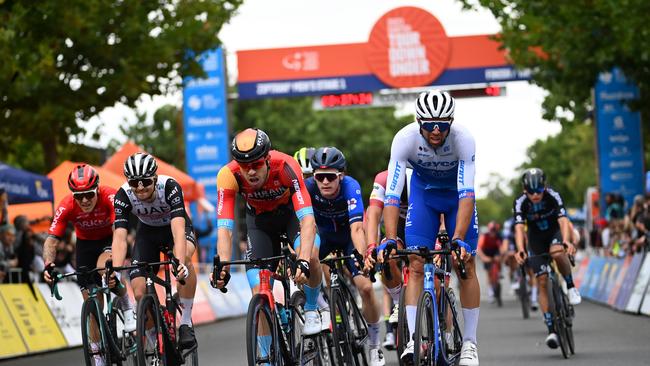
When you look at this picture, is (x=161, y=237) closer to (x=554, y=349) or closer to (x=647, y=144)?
(x=554, y=349)

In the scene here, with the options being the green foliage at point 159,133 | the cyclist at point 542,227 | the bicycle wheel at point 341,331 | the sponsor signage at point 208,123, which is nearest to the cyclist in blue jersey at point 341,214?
the bicycle wheel at point 341,331

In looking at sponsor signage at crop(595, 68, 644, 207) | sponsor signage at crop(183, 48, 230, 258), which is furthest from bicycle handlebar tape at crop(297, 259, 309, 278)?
sponsor signage at crop(183, 48, 230, 258)

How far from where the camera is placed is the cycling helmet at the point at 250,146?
33.5 ft

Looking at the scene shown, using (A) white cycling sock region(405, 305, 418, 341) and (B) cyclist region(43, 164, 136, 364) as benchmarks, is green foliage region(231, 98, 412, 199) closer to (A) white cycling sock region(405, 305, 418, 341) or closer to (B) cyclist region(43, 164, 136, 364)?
(B) cyclist region(43, 164, 136, 364)

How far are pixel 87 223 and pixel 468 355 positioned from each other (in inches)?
189

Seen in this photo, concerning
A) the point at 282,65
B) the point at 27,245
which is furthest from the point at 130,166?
the point at 282,65

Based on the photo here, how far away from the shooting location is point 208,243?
135 ft

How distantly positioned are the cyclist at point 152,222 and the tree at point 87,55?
9.36m

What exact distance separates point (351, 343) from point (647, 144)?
1334 inches

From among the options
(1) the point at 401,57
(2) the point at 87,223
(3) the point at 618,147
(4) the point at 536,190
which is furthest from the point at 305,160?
(1) the point at 401,57

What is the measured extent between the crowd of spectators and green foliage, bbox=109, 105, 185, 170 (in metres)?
39.3

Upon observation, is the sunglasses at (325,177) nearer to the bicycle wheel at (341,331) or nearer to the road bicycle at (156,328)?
the bicycle wheel at (341,331)

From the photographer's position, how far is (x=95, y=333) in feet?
39.7

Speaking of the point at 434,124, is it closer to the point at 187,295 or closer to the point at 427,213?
the point at 427,213
